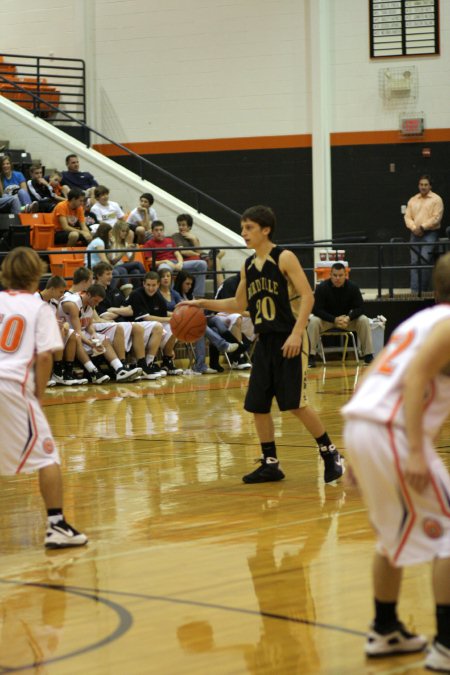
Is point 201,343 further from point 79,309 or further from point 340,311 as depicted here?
point 79,309

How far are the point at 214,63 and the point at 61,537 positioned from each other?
56.1ft

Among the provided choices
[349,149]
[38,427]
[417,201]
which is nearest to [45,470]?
[38,427]

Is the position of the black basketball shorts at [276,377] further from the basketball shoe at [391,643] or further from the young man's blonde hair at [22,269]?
the basketball shoe at [391,643]

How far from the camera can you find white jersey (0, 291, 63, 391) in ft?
18.1

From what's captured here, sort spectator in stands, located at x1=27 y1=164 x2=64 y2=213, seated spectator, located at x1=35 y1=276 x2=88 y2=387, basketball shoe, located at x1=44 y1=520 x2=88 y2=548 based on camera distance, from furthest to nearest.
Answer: spectator in stands, located at x1=27 y1=164 x2=64 y2=213, seated spectator, located at x1=35 y1=276 x2=88 y2=387, basketball shoe, located at x1=44 y1=520 x2=88 y2=548

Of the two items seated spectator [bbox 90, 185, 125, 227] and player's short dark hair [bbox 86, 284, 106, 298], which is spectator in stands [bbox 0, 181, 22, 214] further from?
player's short dark hair [bbox 86, 284, 106, 298]

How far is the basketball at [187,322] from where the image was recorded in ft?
28.4

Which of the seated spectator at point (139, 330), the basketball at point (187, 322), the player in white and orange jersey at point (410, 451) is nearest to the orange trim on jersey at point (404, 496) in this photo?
the player in white and orange jersey at point (410, 451)

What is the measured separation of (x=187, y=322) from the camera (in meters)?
8.66

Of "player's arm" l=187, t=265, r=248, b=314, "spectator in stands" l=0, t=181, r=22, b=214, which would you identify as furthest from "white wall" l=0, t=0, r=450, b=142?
"player's arm" l=187, t=265, r=248, b=314

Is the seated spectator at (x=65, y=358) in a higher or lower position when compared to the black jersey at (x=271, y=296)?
lower

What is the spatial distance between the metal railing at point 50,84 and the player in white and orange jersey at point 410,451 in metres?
18.7

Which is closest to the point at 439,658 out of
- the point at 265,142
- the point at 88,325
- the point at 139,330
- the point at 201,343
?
the point at 88,325

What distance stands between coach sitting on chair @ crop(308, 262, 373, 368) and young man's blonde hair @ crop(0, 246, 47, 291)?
10034mm
